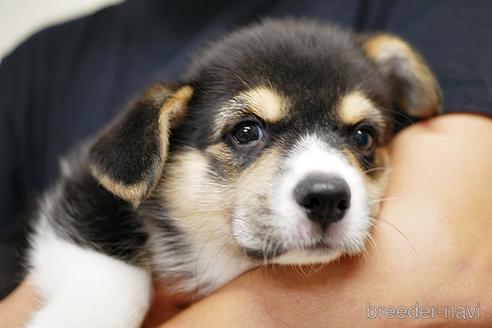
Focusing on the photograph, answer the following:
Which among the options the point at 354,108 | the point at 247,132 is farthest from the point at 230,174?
the point at 354,108

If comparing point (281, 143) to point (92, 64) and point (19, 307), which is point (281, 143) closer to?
point (19, 307)

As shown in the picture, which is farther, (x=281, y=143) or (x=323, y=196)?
(x=281, y=143)

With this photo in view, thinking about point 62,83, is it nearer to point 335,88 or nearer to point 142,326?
point 142,326

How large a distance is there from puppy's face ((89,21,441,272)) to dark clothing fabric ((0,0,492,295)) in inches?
20.7

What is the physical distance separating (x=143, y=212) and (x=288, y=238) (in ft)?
2.30

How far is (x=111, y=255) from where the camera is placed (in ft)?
6.30

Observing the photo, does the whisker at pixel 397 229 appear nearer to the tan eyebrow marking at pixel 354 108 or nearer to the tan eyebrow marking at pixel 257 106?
the tan eyebrow marking at pixel 354 108

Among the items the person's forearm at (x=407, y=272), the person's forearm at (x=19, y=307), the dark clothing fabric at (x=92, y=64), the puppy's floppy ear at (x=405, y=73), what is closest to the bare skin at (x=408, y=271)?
the person's forearm at (x=407, y=272)

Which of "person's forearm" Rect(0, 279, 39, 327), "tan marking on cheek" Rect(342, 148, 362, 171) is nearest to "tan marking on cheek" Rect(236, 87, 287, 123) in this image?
"tan marking on cheek" Rect(342, 148, 362, 171)

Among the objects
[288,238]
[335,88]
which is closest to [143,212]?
[288,238]

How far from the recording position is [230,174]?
1752mm

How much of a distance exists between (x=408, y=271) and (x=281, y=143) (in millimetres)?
549

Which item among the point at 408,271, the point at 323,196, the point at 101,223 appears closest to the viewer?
the point at 323,196

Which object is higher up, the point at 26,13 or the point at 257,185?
the point at 257,185
